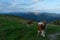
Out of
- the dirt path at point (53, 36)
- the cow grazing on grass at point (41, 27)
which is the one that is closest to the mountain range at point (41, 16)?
the cow grazing on grass at point (41, 27)

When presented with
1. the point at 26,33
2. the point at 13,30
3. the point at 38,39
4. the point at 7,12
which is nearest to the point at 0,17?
the point at 7,12

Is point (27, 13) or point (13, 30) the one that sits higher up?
point (27, 13)

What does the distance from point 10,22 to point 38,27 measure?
0.45 metres

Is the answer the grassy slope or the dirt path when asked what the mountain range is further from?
the dirt path

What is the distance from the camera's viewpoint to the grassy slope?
7.95ft

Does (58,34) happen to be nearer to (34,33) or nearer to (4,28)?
(34,33)

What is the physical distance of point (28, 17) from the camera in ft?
8.40

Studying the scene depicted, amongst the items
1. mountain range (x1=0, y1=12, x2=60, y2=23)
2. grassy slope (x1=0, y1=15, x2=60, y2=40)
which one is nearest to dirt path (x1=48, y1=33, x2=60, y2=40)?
grassy slope (x1=0, y1=15, x2=60, y2=40)

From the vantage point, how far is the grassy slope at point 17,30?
7.95 ft

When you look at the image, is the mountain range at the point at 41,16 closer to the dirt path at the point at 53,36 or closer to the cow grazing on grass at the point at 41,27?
the cow grazing on grass at the point at 41,27

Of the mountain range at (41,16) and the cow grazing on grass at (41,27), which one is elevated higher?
the mountain range at (41,16)

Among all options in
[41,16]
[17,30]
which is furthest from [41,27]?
[17,30]

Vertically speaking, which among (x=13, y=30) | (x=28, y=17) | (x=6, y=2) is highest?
(x=6, y=2)

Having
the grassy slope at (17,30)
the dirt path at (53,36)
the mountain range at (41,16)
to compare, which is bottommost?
the dirt path at (53,36)
